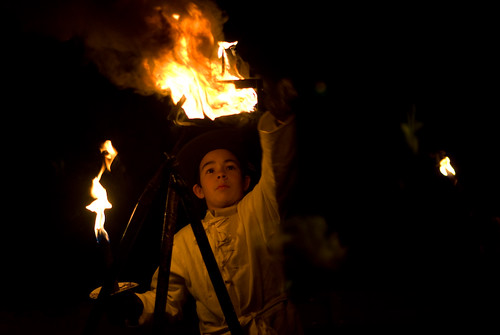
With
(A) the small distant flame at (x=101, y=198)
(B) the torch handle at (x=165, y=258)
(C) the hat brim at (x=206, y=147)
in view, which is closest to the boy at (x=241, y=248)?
(C) the hat brim at (x=206, y=147)

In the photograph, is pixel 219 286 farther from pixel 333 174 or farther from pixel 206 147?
pixel 333 174

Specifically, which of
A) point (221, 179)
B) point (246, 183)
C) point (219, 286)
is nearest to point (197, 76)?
point (221, 179)

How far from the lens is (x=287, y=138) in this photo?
2.67 metres

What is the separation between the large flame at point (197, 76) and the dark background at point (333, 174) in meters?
1.47

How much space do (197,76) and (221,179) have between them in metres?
1.16

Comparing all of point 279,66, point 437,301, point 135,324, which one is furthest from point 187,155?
point 437,301

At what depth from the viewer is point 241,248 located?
3268mm

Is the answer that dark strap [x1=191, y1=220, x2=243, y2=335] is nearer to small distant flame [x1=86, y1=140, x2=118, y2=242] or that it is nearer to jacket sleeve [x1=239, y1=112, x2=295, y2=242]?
small distant flame [x1=86, y1=140, x2=118, y2=242]

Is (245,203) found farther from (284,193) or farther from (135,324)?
(135,324)

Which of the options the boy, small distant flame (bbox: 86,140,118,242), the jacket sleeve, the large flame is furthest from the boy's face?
small distant flame (bbox: 86,140,118,242)

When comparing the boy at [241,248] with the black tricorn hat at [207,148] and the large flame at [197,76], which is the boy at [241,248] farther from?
the large flame at [197,76]

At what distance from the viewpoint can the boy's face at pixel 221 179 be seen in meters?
3.62

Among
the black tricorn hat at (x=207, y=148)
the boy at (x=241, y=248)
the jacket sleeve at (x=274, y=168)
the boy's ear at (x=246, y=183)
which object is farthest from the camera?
the black tricorn hat at (x=207, y=148)

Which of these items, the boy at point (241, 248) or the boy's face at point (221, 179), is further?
the boy's face at point (221, 179)
